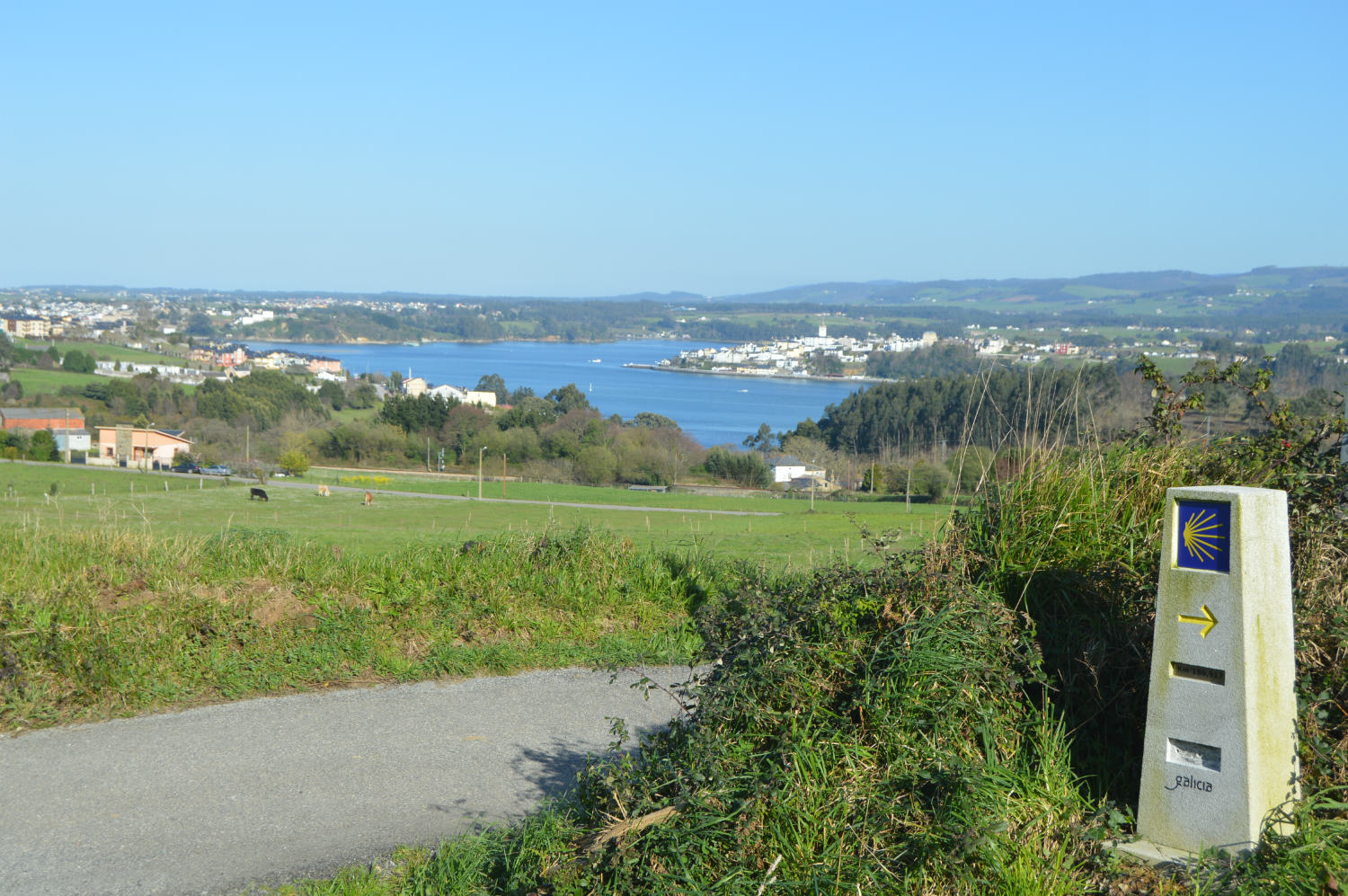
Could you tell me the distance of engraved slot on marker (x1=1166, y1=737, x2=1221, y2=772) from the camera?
3.39 metres

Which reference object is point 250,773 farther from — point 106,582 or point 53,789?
point 106,582

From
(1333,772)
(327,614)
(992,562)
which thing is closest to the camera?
(1333,772)

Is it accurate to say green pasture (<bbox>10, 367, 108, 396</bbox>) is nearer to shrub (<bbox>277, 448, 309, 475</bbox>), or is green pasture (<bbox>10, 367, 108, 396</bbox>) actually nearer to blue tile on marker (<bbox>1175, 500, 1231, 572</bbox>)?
shrub (<bbox>277, 448, 309, 475</bbox>)

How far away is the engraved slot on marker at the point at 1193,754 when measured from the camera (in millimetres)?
3388

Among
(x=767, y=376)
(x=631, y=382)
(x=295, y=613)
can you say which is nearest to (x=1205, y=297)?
(x=767, y=376)

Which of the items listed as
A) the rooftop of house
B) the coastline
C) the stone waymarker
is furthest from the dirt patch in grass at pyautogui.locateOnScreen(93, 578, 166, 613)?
the coastline

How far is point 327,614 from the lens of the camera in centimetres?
750

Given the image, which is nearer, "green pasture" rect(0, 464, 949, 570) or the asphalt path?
the asphalt path

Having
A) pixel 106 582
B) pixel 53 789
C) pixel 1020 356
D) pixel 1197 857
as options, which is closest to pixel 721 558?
pixel 1020 356

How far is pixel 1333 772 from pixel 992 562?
154 centimetres

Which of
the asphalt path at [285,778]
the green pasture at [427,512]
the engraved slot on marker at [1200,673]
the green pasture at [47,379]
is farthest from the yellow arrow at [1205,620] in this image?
the green pasture at [47,379]

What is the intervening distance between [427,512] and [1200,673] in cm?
2965

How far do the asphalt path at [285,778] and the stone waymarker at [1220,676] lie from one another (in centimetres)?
200

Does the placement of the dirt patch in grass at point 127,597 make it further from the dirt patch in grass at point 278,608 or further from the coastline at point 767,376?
the coastline at point 767,376
